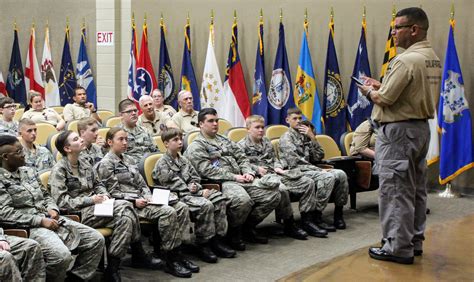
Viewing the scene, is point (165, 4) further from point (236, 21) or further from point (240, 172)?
point (240, 172)

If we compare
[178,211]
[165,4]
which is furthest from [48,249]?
[165,4]

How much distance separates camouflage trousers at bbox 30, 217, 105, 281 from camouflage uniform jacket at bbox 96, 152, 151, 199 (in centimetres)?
61

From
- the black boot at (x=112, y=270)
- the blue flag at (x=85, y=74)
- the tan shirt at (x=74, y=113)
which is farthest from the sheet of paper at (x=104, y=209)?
the blue flag at (x=85, y=74)

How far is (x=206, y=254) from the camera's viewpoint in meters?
4.67

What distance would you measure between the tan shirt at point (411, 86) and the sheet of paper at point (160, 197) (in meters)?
1.76

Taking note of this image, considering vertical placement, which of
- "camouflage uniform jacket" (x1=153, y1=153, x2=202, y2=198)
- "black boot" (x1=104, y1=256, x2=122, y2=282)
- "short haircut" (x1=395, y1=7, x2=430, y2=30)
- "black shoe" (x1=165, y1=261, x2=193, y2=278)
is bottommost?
"black shoe" (x1=165, y1=261, x2=193, y2=278)

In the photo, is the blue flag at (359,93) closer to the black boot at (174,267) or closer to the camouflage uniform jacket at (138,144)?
the camouflage uniform jacket at (138,144)

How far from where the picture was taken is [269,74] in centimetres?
842

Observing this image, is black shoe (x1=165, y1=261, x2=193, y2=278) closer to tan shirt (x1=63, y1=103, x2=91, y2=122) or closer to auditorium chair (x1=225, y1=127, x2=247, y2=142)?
auditorium chair (x1=225, y1=127, x2=247, y2=142)

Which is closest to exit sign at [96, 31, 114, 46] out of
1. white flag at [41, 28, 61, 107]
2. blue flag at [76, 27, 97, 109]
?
blue flag at [76, 27, 97, 109]

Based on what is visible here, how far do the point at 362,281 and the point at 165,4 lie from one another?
7019mm

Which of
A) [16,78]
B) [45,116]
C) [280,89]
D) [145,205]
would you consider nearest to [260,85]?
[280,89]

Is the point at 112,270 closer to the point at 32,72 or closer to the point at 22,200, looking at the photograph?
the point at 22,200

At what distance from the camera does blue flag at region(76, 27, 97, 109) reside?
980 cm
